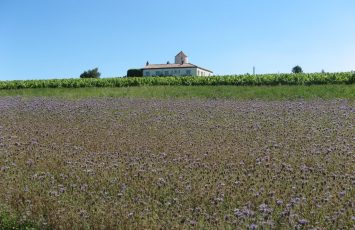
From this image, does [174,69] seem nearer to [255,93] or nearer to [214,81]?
[214,81]

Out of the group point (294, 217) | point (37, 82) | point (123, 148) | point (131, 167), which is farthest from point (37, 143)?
point (37, 82)

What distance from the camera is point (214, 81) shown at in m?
31.9

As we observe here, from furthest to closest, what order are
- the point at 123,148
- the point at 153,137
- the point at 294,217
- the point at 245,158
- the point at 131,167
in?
the point at 153,137
the point at 123,148
the point at 245,158
the point at 131,167
the point at 294,217

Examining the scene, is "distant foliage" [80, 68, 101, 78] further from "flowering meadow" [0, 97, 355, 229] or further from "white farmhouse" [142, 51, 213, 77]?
"flowering meadow" [0, 97, 355, 229]

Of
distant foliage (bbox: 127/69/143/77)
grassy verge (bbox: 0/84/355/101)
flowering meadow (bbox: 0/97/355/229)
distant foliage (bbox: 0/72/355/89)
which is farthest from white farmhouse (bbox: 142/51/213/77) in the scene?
flowering meadow (bbox: 0/97/355/229)

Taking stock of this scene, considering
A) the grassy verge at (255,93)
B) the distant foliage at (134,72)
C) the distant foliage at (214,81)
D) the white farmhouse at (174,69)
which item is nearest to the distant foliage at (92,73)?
the distant foliage at (134,72)

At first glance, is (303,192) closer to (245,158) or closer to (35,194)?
(245,158)

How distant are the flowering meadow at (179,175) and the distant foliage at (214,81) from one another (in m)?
18.6

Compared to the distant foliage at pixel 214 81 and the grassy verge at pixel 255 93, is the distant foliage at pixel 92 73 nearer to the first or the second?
the distant foliage at pixel 214 81

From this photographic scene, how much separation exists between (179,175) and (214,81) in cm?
2631

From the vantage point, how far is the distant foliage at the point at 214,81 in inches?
1073

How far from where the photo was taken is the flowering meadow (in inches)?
186

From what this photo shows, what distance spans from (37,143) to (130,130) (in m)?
2.01

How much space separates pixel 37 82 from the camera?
1547 inches
